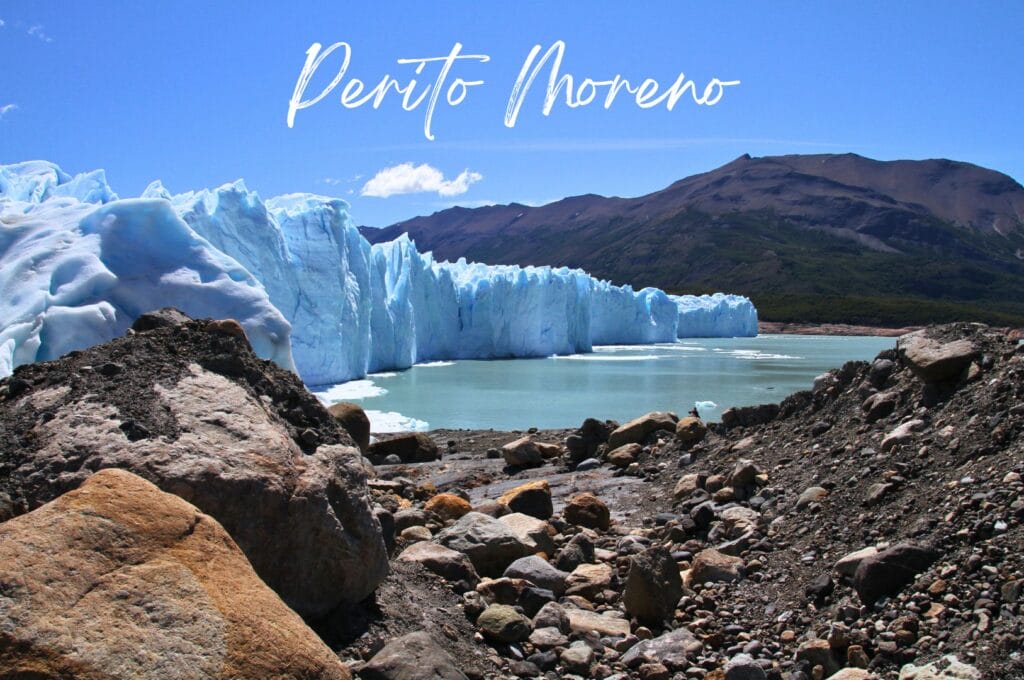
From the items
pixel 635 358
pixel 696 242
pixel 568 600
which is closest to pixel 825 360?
pixel 635 358

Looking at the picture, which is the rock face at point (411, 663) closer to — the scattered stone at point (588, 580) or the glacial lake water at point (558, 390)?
the scattered stone at point (588, 580)

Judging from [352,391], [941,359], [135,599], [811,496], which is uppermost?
[941,359]

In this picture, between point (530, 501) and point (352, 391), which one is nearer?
point (530, 501)

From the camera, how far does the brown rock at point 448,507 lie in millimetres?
5027

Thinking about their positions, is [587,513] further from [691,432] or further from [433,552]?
[691,432]

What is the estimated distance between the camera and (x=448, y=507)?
5059 millimetres

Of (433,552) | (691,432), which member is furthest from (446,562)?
(691,432)

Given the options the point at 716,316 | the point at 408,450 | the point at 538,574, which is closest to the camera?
the point at 538,574

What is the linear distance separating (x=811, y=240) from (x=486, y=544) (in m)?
121

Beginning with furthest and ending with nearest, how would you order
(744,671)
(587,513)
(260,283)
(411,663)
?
(260,283) < (587,513) < (744,671) < (411,663)

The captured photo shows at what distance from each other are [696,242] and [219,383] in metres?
113

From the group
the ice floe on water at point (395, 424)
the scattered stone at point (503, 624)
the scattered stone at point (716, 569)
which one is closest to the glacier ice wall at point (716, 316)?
the ice floe on water at point (395, 424)

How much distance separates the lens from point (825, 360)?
32.2 meters

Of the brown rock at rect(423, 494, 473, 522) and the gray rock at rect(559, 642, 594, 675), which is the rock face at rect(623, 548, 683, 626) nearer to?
the gray rock at rect(559, 642, 594, 675)
